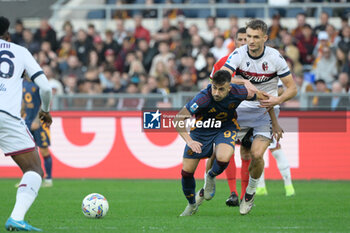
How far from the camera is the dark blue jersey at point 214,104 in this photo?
9.01 meters

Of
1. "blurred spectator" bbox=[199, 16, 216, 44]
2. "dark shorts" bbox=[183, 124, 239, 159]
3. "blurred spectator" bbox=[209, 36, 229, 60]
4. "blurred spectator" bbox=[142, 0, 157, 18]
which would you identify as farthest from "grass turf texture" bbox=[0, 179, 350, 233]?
"blurred spectator" bbox=[142, 0, 157, 18]

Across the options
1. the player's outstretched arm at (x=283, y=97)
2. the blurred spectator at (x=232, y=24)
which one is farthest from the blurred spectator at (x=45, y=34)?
the player's outstretched arm at (x=283, y=97)

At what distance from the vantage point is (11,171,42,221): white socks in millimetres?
7324

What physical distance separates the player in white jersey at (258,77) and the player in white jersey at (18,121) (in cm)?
302

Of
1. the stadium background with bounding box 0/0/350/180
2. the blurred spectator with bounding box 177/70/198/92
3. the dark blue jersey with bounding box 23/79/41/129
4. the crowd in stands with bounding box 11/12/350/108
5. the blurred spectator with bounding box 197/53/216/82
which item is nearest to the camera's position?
the dark blue jersey with bounding box 23/79/41/129

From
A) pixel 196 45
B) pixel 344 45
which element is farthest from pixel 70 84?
pixel 344 45

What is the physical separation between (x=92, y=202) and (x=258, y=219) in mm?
2217

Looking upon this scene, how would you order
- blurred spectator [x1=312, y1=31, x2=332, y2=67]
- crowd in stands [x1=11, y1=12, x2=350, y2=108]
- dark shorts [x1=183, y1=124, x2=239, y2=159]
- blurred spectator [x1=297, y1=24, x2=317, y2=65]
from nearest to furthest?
1. dark shorts [x1=183, y1=124, x2=239, y2=159]
2. crowd in stands [x1=11, y1=12, x2=350, y2=108]
3. blurred spectator [x1=312, y1=31, x2=332, y2=67]
4. blurred spectator [x1=297, y1=24, x2=317, y2=65]

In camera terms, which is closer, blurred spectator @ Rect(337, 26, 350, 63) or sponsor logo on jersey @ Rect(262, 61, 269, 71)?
sponsor logo on jersey @ Rect(262, 61, 269, 71)

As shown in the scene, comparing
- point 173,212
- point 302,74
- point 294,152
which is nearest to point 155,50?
point 302,74

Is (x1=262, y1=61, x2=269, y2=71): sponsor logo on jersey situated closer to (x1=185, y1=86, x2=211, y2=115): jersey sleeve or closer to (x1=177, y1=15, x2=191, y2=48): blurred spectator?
(x1=185, y1=86, x2=211, y2=115): jersey sleeve

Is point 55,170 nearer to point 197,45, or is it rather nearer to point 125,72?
point 125,72

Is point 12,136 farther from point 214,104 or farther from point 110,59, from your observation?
point 110,59

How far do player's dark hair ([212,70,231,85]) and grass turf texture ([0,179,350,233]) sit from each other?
5.92 feet
